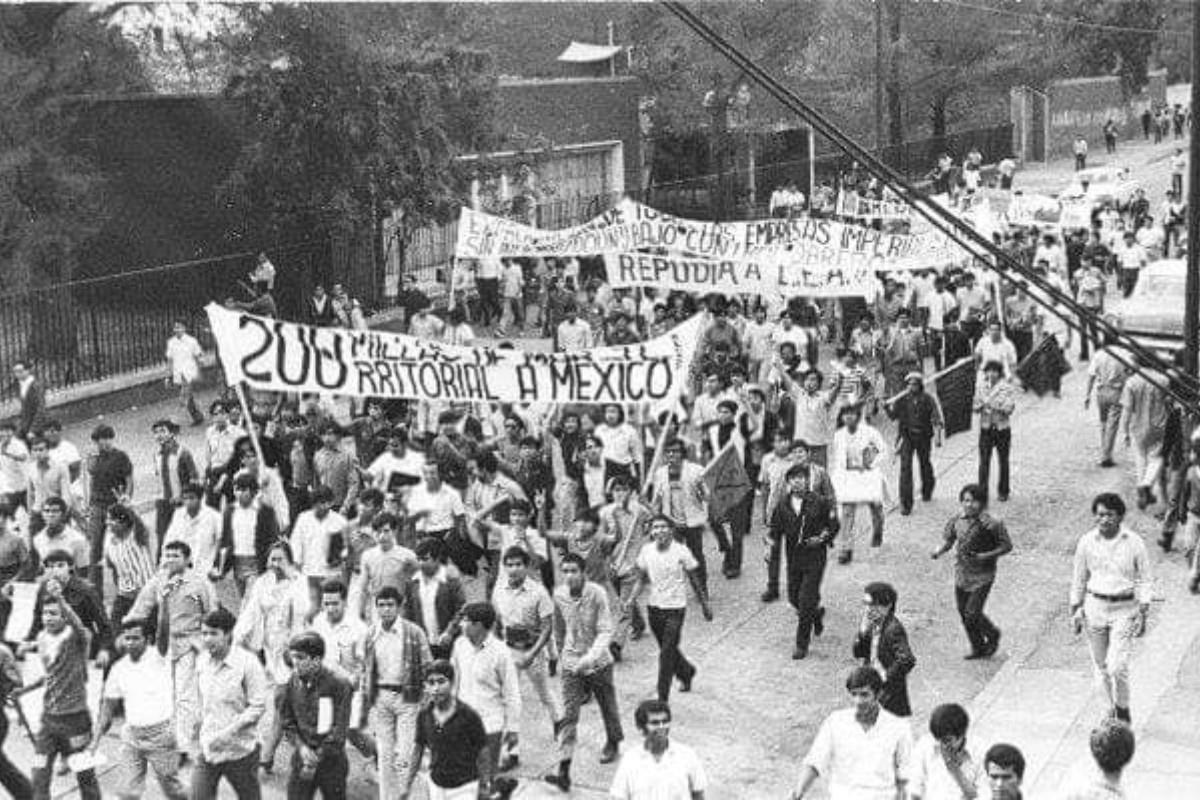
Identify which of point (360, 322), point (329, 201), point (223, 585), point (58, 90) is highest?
point (58, 90)

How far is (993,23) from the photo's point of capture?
156 feet

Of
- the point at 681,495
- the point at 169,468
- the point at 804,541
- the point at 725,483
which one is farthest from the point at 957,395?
the point at 169,468

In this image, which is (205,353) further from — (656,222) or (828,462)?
(828,462)

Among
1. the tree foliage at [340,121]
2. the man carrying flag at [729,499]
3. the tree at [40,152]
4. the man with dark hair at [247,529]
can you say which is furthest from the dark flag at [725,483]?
the tree at [40,152]

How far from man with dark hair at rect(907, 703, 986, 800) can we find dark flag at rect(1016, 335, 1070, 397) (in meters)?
14.6

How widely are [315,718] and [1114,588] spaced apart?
16.8 feet

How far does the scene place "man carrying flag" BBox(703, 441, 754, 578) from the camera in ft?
48.0

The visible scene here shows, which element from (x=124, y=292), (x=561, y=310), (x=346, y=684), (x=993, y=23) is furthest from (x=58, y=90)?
(x=993, y=23)

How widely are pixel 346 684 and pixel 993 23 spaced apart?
4155 cm

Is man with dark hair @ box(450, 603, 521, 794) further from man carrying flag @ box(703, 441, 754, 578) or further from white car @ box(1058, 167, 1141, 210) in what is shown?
white car @ box(1058, 167, 1141, 210)

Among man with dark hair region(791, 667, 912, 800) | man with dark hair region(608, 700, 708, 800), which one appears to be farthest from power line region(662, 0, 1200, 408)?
man with dark hair region(608, 700, 708, 800)

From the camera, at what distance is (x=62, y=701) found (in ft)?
→ 33.0

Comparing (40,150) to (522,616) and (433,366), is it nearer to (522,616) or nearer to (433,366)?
(433,366)

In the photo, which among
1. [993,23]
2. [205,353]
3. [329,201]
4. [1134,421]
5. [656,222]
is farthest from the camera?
[993,23]
